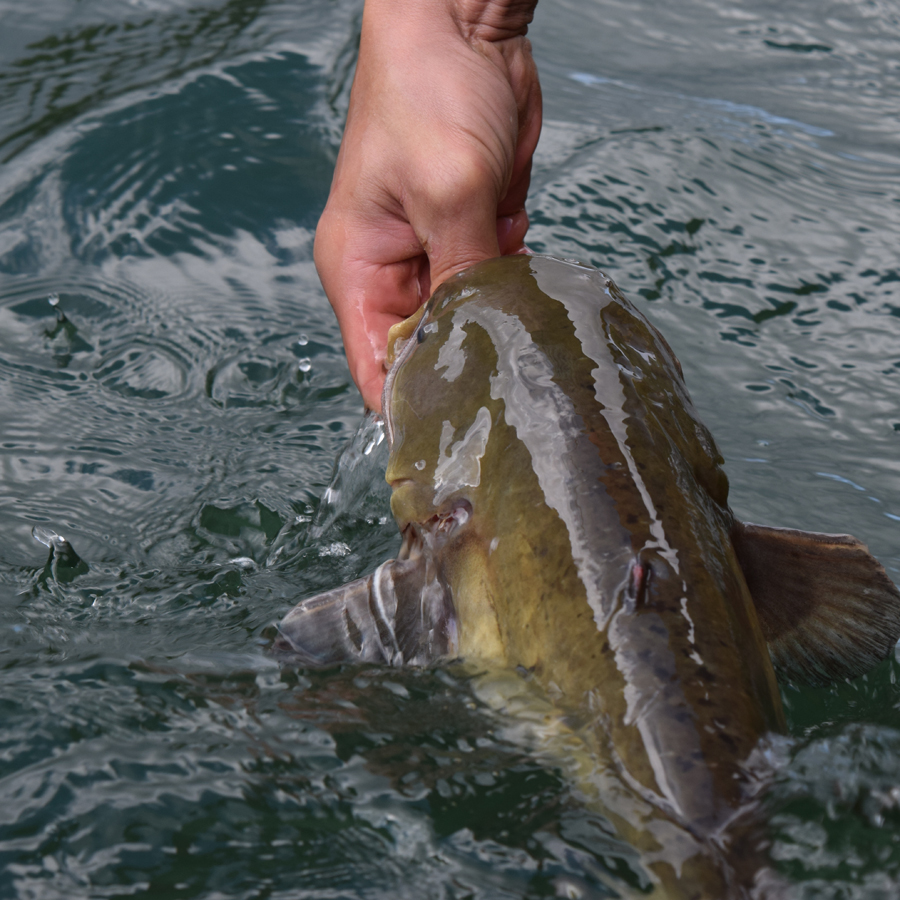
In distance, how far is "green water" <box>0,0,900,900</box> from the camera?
1872 mm

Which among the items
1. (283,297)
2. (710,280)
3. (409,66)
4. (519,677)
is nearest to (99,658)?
(519,677)

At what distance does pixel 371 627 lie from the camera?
89.6 inches

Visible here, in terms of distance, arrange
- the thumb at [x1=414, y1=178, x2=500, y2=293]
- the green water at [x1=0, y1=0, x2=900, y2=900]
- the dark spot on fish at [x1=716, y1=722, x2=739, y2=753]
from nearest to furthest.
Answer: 1. the dark spot on fish at [x1=716, y1=722, x2=739, y2=753]
2. the green water at [x1=0, y1=0, x2=900, y2=900]
3. the thumb at [x1=414, y1=178, x2=500, y2=293]

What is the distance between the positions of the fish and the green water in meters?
0.11

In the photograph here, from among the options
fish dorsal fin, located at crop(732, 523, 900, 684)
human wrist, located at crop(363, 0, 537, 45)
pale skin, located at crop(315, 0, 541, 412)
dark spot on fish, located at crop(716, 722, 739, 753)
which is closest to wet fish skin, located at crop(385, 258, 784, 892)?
dark spot on fish, located at crop(716, 722, 739, 753)

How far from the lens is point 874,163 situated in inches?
223

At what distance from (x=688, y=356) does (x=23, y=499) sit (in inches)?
106

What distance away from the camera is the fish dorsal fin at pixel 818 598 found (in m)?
2.22

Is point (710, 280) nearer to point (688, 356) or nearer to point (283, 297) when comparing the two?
point (688, 356)

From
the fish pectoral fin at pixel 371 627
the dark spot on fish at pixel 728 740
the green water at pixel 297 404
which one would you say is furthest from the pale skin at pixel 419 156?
the dark spot on fish at pixel 728 740

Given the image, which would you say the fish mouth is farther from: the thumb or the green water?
the thumb

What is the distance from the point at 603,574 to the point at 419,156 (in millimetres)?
1428

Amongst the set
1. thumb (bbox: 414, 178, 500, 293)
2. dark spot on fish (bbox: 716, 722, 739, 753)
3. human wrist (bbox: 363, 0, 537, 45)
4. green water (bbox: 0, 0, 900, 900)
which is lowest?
green water (bbox: 0, 0, 900, 900)

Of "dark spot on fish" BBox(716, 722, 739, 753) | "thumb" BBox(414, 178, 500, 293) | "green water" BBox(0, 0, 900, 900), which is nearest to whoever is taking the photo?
Answer: "dark spot on fish" BBox(716, 722, 739, 753)
